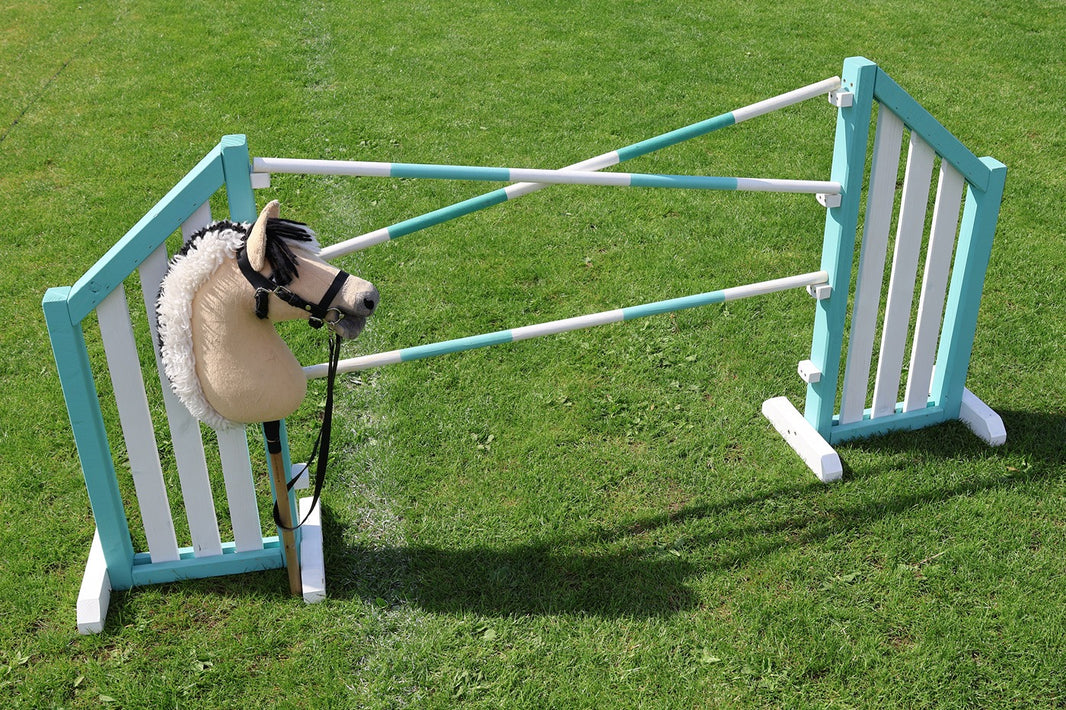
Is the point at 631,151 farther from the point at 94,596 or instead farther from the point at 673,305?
the point at 94,596

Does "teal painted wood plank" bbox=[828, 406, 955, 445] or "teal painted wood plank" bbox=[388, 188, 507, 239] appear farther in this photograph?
"teal painted wood plank" bbox=[828, 406, 955, 445]

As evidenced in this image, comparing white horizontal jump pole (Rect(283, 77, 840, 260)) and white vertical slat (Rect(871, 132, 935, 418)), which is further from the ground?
white horizontal jump pole (Rect(283, 77, 840, 260))

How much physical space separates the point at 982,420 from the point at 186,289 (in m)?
3.36

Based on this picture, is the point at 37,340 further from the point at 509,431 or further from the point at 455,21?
the point at 455,21

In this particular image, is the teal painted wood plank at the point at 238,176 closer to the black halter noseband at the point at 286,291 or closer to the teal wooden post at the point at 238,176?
the teal wooden post at the point at 238,176

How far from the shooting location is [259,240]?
9.49 feet

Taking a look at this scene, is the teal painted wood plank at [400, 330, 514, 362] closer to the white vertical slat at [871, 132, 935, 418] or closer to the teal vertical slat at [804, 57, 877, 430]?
the teal vertical slat at [804, 57, 877, 430]

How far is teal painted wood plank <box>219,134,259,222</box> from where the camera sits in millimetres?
3143

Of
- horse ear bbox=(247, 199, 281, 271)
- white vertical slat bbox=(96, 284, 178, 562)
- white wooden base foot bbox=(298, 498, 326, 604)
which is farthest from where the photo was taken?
white wooden base foot bbox=(298, 498, 326, 604)

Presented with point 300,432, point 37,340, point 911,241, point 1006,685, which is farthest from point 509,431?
point 37,340

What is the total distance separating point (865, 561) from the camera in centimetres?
386

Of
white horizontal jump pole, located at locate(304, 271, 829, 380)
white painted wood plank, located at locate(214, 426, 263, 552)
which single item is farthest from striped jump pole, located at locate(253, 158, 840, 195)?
white painted wood plank, located at locate(214, 426, 263, 552)

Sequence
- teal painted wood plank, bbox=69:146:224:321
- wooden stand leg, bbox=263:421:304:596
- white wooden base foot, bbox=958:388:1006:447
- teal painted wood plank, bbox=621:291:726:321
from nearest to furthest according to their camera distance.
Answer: teal painted wood plank, bbox=69:146:224:321 < wooden stand leg, bbox=263:421:304:596 < teal painted wood plank, bbox=621:291:726:321 < white wooden base foot, bbox=958:388:1006:447

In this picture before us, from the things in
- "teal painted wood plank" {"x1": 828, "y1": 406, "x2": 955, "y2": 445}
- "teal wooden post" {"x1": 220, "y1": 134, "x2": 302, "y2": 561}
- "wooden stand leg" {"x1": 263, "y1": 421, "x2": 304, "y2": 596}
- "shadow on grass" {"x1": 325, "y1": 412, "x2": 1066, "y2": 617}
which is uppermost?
"teal wooden post" {"x1": 220, "y1": 134, "x2": 302, "y2": 561}
